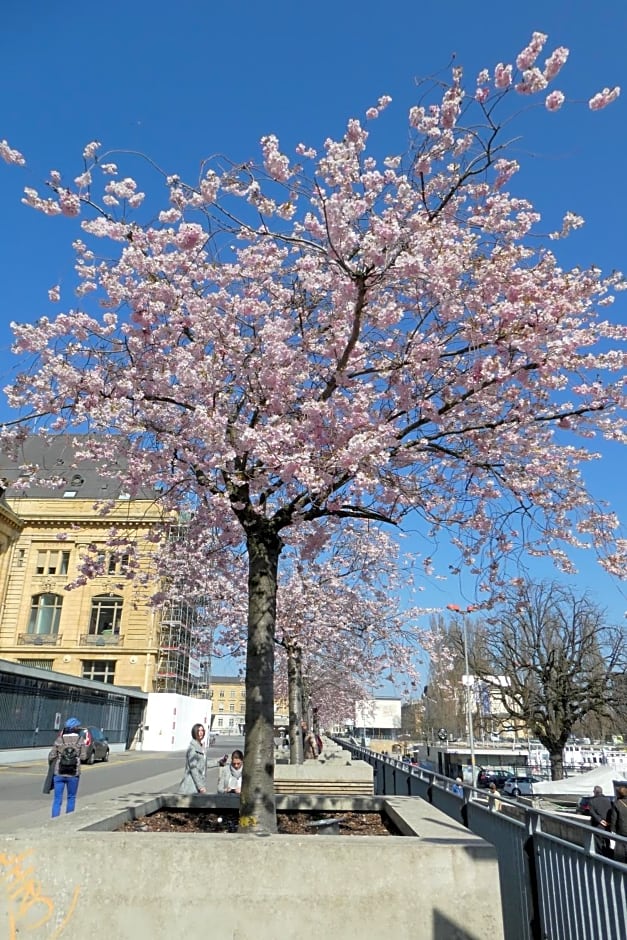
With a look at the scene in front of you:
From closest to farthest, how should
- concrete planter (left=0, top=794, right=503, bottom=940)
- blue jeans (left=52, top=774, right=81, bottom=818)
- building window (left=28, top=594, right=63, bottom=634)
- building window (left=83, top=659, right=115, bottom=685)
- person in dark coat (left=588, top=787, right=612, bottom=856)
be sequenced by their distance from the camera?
concrete planter (left=0, top=794, right=503, bottom=940)
blue jeans (left=52, top=774, right=81, bottom=818)
person in dark coat (left=588, top=787, right=612, bottom=856)
building window (left=83, top=659, right=115, bottom=685)
building window (left=28, top=594, right=63, bottom=634)

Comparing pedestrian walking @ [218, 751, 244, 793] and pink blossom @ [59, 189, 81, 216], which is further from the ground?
pink blossom @ [59, 189, 81, 216]

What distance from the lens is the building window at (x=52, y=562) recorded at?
161 ft

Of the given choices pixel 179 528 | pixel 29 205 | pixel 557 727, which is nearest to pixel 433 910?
pixel 29 205

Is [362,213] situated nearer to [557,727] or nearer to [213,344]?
[213,344]

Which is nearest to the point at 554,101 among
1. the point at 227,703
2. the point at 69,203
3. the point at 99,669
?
the point at 69,203

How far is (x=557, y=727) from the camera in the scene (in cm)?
3641

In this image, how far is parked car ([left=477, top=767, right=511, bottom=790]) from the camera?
3641 cm

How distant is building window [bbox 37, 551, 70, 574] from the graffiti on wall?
47.4 metres

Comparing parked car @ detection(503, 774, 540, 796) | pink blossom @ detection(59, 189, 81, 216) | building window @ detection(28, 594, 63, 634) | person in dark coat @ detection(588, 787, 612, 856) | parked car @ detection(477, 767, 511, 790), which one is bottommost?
parked car @ detection(503, 774, 540, 796)

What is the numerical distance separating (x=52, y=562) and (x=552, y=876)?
49.1m

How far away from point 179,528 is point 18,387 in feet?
14.0

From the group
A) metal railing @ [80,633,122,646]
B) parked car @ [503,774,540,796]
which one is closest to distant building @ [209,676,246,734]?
metal railing @ [80,633,122,646]

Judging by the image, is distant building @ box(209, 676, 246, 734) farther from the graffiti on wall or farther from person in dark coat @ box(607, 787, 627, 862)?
the graffiti on wall

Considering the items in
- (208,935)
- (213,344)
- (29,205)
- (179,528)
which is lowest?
(208,935)
